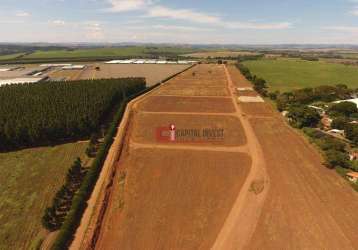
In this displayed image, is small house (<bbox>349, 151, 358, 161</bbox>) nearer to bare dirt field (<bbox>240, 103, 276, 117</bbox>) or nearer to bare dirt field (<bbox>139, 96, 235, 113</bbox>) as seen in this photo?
bare dirt field (<bbox>240, 103, 276, 117</bbox>)

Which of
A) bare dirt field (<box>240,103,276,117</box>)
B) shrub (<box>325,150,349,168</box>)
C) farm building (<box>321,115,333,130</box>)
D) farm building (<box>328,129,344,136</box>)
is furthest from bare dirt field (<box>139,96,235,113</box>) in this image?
shrub (<box>325,150,349,168</box>)

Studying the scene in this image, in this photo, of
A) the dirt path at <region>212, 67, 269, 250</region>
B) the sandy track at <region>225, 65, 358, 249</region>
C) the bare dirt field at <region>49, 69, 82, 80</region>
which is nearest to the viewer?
the sandy track at <region>225, 65, 358, 249</region>

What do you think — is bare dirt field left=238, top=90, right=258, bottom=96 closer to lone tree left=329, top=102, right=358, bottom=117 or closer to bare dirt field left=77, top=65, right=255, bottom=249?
lone tree left=329, top=102, right=358, bottom=117

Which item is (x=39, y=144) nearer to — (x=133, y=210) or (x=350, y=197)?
(x=133, y=210)

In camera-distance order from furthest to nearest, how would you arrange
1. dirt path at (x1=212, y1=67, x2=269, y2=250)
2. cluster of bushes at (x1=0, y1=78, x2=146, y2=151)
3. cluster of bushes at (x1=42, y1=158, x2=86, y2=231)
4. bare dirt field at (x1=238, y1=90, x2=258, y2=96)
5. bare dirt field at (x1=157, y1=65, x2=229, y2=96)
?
bare dirt field at (x1=157, y1=65, x2=229, y2=96)
bare dirt field at (x1=238, y1=90, x2=258, y2=96)
cluster of bushes at (x1=0, y1=78, x2=146, y2=151)
cluster of bushes at (x1=42, y1=158, x2=86, y2=231)
dirt path at (x1=212, y1=67, x2=269, y2=250)

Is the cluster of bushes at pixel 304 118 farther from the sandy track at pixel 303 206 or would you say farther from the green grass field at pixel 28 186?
the green grass field at pixel 28 186

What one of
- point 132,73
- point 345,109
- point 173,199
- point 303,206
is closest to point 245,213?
point 303,206

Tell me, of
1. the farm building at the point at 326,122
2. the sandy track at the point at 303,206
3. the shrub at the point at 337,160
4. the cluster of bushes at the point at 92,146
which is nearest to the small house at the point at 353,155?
the shrub at the point at 337,160

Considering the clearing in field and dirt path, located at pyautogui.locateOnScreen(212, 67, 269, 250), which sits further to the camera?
the clearing in field

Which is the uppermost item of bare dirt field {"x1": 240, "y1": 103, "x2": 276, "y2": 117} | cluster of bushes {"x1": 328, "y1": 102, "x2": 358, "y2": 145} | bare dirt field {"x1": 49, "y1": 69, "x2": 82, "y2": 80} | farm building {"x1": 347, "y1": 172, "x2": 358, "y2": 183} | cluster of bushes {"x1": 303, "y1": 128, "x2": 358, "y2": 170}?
bare dirt field {"x1": 49, "y1": 69, "x2": 82, "y2": 80}

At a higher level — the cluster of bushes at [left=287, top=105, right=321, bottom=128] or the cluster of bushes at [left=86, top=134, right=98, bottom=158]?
the cluster of bushes at [left=287, top=105, right=321, bottom=128]
